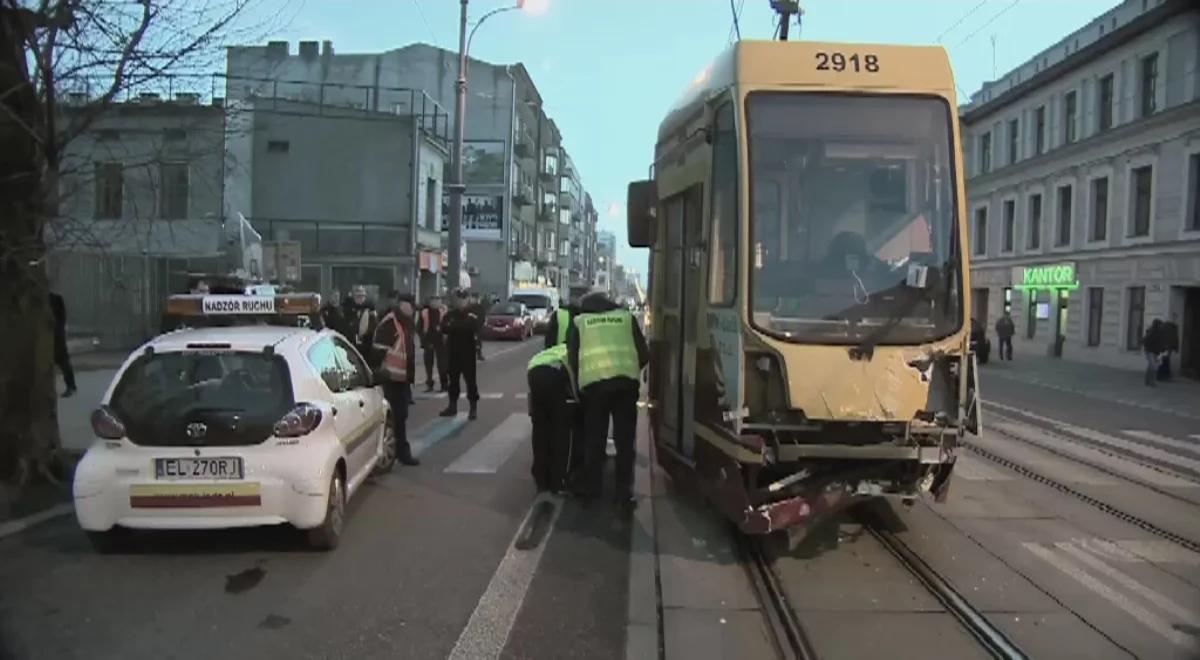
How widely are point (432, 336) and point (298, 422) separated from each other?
10505mm

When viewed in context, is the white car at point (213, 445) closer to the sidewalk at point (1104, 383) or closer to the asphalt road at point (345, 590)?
the asphalt road at point (345, 590)

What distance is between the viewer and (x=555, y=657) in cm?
470

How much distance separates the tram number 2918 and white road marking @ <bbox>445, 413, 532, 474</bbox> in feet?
16.8

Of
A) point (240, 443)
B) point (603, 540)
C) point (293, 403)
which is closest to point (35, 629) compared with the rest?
point (240, 443)

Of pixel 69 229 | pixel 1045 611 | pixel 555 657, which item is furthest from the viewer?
pixel 69 229

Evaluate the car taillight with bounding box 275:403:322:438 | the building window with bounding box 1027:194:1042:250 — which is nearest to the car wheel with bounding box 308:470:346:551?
the car taillight with bounding box 275:403:322:438

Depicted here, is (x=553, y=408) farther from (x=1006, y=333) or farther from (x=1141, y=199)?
(x=1006, y=333)

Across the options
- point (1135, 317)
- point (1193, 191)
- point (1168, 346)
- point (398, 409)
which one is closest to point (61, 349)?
point (398, 409)

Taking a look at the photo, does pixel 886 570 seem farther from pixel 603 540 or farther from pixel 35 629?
pixel 35 629

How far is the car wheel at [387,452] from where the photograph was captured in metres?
9.05

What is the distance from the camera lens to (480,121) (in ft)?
195

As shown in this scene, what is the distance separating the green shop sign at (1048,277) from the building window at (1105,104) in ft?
16.5

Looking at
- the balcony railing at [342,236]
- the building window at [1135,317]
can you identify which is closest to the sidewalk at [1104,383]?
the building window at [1135,317]

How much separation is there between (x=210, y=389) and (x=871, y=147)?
4627 mm
